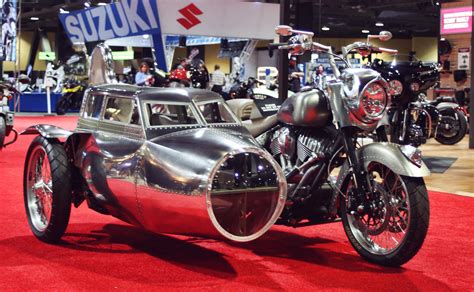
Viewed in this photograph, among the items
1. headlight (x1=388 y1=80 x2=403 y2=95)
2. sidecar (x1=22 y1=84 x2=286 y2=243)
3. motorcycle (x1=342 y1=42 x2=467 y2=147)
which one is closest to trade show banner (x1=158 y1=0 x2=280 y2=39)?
motorcycle (x1=342 y1=42 x2=467 y2=147)

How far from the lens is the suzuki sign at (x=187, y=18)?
1554 cm

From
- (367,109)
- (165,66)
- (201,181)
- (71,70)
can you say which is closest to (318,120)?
(367,109)

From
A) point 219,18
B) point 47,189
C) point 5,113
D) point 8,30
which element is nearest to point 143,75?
point 219,18

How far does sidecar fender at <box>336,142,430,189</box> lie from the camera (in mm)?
3226

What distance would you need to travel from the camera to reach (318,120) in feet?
11.9

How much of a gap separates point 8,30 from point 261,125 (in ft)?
37.8

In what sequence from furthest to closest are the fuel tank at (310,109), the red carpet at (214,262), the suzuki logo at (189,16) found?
1. the suzuki logo at (189,16)
2. the fuel tank at (310,109)
3. the red carpet at (214,262)

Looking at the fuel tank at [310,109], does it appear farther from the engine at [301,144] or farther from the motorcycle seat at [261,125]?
the motorcycle seat at [261,125]

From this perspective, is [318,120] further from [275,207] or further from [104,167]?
[104,167]

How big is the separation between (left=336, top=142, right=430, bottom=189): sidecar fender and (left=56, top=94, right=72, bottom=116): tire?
16.1 metres

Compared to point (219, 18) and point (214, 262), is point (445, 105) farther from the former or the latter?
point (219, 18)

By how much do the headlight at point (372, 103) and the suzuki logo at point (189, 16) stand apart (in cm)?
1263

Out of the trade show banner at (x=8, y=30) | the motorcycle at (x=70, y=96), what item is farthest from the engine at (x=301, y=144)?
the motorcycle at (x=70, y=96)

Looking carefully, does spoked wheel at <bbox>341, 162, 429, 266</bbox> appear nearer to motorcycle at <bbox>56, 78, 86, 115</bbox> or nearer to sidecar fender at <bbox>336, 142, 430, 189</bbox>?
sidecar fender at <bbox>336, 142, 430, 189</bbox>
